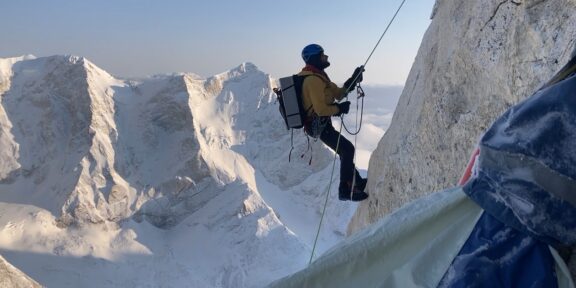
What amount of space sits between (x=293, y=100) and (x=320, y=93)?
0.53 metres

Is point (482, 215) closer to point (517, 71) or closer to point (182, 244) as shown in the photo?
point (517, 71)

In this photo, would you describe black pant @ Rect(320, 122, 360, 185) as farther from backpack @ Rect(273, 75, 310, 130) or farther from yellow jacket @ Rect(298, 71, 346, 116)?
yellow jacket @ Rect(298, 71, 346, 116)

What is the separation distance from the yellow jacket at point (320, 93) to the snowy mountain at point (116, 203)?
5457 inches

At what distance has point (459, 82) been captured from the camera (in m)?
6.78

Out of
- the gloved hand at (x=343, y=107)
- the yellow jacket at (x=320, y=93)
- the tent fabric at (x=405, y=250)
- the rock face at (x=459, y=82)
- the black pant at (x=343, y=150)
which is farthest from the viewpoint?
the black pant at (x=343, y=150)

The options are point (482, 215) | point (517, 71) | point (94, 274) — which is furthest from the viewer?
point (94, 274)

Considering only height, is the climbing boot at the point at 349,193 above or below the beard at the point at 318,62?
below

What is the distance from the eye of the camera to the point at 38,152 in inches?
7352

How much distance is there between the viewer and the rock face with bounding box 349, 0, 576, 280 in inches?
189

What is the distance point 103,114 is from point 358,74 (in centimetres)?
19178

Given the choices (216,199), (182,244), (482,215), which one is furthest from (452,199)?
(216,199)

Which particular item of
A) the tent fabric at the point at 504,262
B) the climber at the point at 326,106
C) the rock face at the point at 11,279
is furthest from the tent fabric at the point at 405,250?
the rock face at the point at 11,279

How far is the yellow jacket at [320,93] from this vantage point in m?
8.47

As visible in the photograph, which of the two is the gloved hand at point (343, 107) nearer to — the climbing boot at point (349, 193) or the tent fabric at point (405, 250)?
the climbing boot at point (349, 193)
